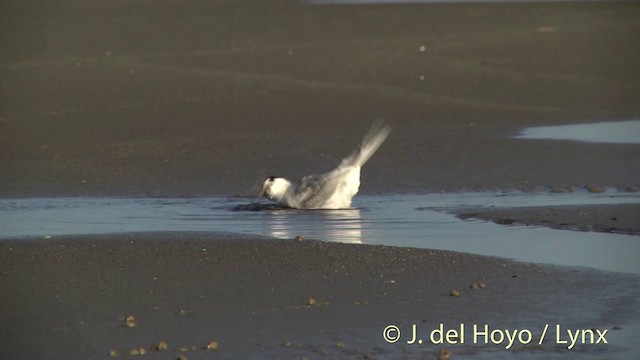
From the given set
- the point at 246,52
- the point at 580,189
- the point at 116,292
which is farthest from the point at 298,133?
the point at 116,292

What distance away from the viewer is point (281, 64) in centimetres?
1898

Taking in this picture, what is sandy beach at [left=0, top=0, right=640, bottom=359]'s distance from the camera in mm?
7031

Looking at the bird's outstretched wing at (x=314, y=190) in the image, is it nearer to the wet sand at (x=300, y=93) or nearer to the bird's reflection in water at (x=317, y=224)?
the bird's reflection in water at (x=317, y=224)

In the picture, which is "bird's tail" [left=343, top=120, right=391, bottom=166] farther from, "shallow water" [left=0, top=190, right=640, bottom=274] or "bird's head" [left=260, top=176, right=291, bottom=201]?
"bird's head" [left=260, top=176, right=291, bottom=201]

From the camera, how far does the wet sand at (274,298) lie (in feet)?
21.7

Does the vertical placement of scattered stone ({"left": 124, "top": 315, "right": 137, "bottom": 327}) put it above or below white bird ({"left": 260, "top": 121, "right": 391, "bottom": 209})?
below

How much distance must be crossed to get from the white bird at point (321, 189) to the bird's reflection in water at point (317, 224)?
7 cm

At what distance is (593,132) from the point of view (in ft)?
48.9

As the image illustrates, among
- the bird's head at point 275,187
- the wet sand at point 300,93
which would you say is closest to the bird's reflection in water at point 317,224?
the bird's head at point 275,187

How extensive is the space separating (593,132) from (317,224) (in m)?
5.31

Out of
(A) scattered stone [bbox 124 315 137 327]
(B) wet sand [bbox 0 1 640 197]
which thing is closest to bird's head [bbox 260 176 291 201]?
(B) wet sand [bbox 0 1 640 197]

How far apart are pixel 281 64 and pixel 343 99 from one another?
7.65ft

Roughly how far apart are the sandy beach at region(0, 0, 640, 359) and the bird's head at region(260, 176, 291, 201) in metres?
0.82

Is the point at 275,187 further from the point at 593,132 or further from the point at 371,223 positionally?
the point at 593,132
